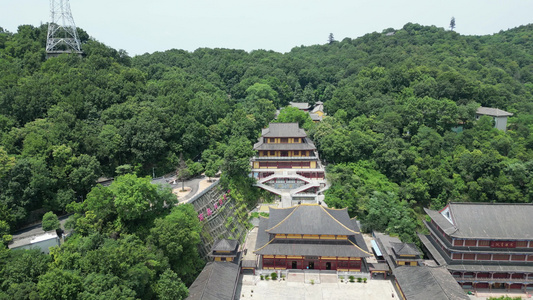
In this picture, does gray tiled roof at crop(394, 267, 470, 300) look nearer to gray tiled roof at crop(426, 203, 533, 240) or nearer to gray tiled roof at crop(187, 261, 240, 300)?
gray tiled roof at crop(426, 203, 533, 240)

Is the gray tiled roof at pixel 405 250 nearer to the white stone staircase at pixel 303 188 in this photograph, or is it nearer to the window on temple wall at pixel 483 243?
the window on temple wall at pixel 483 243

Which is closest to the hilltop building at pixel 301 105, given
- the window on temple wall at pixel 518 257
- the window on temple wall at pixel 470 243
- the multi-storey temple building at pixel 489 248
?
the multi-storey temple building at pixel 489 248

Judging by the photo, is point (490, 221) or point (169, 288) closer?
point (169, 288)

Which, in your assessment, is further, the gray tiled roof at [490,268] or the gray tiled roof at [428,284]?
the gray tiled roof at [490,268]

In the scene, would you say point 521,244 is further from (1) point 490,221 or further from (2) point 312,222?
(2) point 312,222

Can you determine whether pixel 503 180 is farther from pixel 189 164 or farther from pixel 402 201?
pixel 189 164

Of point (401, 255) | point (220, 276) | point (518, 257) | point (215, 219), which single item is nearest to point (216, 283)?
point (220, 276)
